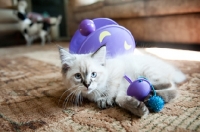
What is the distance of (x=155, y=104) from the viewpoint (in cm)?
79

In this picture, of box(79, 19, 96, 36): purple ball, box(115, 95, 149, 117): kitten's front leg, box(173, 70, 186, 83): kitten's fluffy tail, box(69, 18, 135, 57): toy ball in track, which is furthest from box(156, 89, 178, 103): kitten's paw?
box(79, 19, 96, 36): purple ball

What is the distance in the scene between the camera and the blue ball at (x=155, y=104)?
2.58 feet

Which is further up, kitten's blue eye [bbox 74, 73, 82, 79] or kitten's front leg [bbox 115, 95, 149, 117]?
kitten's blue eye [bbox 74, 73, 82, 79]

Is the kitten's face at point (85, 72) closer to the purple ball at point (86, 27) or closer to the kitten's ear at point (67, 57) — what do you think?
the kitten's ear at point (67, 57)

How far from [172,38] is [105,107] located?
1.84 meters

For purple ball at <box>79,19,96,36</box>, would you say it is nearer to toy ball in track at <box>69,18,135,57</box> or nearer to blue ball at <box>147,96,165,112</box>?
toy ball in track at <box>69,18,135,57</box>

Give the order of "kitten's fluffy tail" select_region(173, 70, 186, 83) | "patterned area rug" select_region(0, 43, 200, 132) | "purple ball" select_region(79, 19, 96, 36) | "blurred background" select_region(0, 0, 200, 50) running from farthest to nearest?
"blurred background" select_region(0, 0, 200, 50), "purple ball" select_region(79, 19, 96, 36), "kitten's fluffy tail" select_region(173, 70, 186, 83), "patterned area rug" select_region(0, 43, 200, 132)

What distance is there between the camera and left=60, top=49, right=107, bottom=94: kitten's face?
86 centimetres

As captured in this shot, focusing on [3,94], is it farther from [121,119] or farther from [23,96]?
[121,119]

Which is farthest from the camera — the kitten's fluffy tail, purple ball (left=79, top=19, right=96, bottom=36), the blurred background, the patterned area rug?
the blurred background

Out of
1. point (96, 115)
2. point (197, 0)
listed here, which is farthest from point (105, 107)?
point (197, 0)

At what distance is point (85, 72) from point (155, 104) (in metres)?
0.33

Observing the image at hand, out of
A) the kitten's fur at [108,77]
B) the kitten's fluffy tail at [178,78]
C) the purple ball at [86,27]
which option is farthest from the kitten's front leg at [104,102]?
the purple ball at [86,27]

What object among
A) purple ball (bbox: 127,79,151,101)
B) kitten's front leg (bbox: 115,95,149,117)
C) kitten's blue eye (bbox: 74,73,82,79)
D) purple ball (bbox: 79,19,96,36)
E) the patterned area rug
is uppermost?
purple ball (bbox: 79,19,96,36)
